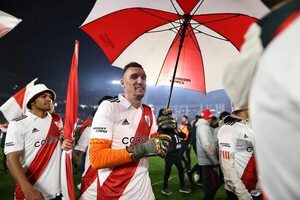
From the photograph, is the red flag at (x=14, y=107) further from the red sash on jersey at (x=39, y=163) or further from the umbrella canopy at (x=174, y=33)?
the umbrella canopy at (x=174, y=33)

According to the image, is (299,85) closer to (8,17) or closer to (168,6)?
(168,6)

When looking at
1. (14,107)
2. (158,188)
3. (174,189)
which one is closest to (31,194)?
(14,107)

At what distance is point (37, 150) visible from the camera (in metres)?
3.98

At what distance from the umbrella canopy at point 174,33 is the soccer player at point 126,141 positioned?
30.6 inches

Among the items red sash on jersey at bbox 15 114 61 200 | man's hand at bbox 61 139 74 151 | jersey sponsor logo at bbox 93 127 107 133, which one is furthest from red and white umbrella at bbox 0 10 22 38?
jersey sponsor logo at bbox 93 127 107 133

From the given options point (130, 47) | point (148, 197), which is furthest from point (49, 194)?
point (130, 47)

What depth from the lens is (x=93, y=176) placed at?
3350 millimetres

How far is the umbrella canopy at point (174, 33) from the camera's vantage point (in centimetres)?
371

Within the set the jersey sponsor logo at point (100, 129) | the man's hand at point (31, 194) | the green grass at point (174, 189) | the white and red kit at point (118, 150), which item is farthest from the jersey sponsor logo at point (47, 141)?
the green grass at point (174, 189)

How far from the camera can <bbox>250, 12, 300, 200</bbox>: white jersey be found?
2.37 ft

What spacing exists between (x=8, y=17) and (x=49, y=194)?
103 inches

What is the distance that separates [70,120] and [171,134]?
143cm

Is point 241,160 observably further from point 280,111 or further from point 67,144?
point 280,111

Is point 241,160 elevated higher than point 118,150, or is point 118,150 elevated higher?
point 118,150
